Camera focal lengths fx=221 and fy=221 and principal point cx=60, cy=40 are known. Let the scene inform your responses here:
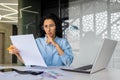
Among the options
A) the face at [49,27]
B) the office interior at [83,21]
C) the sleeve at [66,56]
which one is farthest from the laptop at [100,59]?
the office interior at [83,21]

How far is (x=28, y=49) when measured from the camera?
5.35 ft

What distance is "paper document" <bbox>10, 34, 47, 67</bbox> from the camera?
1597 mm

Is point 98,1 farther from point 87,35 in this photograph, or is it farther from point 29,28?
point 29,28

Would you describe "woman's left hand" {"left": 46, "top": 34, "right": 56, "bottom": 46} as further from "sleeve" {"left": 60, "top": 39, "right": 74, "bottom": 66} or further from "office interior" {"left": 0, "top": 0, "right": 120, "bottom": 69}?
"office interior" {"left": 0, "top": 0, "right": 120, "bottom": 69}

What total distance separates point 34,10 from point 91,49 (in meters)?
1.89

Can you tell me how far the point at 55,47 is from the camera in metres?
2.01

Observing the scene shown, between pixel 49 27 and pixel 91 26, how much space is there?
2326mm

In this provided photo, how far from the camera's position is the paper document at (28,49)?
1.60 meters

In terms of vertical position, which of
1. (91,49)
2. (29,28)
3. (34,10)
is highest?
(34,10)

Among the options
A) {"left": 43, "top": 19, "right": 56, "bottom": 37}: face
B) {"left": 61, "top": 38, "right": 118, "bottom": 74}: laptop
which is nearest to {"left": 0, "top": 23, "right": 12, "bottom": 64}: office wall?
{"left": 43, "top": 19, "right": 56, "bottom": 37}: face

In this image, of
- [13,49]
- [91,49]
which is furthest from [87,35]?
[13,49]

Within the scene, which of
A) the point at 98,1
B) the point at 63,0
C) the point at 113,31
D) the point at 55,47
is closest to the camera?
the point at 55,47

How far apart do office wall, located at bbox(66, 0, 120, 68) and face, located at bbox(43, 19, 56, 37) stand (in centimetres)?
204

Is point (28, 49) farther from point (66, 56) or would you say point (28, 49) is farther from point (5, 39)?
point (5, 39)
